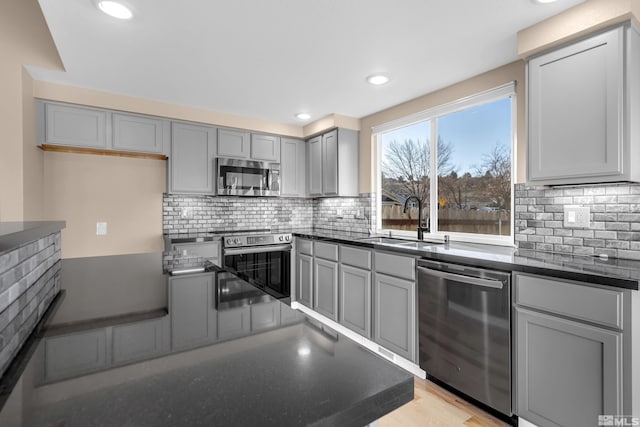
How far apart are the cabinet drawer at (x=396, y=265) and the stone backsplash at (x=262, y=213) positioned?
4.04 ft

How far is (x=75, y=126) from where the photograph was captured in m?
3.01

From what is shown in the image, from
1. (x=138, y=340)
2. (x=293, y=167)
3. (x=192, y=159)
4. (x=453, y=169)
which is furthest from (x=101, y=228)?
(x=453, y=169)

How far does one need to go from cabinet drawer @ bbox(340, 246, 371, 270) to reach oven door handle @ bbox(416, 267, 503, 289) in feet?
1.91

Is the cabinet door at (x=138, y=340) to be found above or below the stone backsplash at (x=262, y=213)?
below

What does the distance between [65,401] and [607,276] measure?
6.25 feet

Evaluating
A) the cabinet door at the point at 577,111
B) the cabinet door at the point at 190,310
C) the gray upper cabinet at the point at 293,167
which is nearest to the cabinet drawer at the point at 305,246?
the gray upper cabinet at the point at 293,167

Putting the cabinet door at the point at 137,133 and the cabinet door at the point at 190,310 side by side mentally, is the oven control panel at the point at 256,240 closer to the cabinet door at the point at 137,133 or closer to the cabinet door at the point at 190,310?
the cabinet door at the point at 137,133

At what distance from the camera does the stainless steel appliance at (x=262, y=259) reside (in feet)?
11.3

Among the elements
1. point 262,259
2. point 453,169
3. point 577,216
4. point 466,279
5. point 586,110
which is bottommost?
point 262,259

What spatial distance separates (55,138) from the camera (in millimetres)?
2932

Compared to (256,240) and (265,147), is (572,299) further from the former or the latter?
(265,147)

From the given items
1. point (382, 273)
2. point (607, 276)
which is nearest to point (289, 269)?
point (382, 273)

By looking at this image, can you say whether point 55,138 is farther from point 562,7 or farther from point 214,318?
point 562,7

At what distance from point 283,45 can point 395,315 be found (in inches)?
85.7
